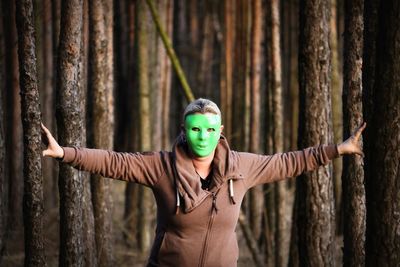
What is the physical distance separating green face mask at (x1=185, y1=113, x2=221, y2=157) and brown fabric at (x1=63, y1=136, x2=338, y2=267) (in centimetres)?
10

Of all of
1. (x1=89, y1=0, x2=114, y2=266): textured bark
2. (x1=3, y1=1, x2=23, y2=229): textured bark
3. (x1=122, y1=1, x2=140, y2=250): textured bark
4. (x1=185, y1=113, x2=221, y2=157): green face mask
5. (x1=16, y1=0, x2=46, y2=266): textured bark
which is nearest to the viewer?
(x1=185, y1=113, x2=221, y2=157): green face mask

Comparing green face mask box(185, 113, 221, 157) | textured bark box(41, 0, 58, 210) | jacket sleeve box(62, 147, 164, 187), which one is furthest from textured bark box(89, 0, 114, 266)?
textured bark box(41, 0, 58, 210)

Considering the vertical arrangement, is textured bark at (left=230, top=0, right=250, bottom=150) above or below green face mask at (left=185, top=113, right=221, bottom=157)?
above

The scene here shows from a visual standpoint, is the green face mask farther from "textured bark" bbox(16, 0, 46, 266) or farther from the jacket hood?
"textured bark" bbox(16, 0, 46, 266)

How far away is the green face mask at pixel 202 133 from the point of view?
511 cm

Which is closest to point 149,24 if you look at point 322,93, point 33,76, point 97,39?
point 97,39

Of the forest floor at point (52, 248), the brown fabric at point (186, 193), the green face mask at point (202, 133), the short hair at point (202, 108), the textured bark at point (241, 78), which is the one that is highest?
the textured bark at point (241, 78)

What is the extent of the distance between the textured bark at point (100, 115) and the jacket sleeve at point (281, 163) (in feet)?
11.7

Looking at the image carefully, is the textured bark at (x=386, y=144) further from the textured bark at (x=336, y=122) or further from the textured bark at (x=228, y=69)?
the textured bark at (x=228, y=69)

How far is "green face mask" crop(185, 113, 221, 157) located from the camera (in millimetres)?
5109

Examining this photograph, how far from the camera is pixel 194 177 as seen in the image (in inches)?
201

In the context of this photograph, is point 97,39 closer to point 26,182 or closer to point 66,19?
point 66,19

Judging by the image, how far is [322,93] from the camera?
7.06 metres

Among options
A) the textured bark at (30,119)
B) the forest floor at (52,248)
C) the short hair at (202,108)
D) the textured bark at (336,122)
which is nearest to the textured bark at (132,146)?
the forest floor at (52,248)
